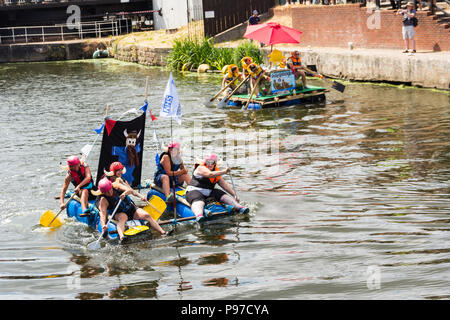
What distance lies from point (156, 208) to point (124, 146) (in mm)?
1761

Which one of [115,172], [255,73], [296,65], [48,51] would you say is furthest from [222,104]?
[48,51]

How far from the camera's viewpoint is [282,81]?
25000 mm

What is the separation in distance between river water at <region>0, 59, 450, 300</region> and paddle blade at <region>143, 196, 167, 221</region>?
72 centimetres

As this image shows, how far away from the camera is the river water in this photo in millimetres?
10359

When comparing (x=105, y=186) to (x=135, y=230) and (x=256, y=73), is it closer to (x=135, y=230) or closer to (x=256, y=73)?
(x=135, y=230)

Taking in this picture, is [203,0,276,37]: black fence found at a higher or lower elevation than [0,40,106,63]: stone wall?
higher

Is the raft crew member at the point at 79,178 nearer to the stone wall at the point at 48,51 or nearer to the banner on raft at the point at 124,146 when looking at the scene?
the banner on raft at the point at 124,146

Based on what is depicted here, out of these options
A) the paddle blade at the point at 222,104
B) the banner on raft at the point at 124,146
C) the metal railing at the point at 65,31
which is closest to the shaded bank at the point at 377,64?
the paddle blade at the point at 222,104

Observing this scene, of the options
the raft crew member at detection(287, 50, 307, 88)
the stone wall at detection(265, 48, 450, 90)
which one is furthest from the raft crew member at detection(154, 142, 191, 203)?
the stone wall at detection(265, 48, 450, 90)

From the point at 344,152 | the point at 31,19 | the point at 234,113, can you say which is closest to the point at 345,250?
the point at 344,152

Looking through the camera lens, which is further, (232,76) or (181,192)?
(232,76)

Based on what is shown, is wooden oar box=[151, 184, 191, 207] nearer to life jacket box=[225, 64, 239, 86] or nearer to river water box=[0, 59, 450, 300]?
river water box=[0, 59, 450, 300]

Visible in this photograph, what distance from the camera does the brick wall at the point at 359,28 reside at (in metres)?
26.8
